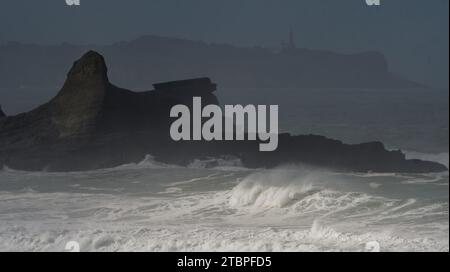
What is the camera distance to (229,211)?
18.9ft

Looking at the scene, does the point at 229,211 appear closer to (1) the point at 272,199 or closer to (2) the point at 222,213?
(2) the point at 222,213

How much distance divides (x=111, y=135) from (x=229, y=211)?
267 centimetres

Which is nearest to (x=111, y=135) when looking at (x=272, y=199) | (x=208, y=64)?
(x=208, y=64)

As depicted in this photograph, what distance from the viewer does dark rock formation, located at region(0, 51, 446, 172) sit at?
657cm

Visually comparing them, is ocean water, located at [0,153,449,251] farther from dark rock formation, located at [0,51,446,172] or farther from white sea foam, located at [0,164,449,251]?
dark rock formation, located at [0,51,446,172]

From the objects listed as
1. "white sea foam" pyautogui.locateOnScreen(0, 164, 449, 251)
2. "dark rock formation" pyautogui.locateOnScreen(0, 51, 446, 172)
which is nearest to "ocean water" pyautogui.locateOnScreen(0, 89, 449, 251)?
"white sea foam" pyautogui.locateOnScreen(0, 164, 449, 251)

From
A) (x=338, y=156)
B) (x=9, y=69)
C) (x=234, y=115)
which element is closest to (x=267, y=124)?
(x=234, y=115)

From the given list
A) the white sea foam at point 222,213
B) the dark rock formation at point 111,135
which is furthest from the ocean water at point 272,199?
the dark rock formation at point 111,135

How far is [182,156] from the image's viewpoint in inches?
270

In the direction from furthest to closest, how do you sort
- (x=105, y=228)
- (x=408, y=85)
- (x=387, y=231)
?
(x=408, y=85)
(x=105, y=228)
(x=387, y=231)

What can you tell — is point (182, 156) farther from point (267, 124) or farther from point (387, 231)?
point (387, 231)

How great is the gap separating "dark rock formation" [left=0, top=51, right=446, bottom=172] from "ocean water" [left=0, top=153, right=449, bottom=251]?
0.70 feet

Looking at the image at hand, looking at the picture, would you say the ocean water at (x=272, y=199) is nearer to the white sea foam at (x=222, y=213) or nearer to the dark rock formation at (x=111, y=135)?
the white sea foam at (x=222, y=213)
